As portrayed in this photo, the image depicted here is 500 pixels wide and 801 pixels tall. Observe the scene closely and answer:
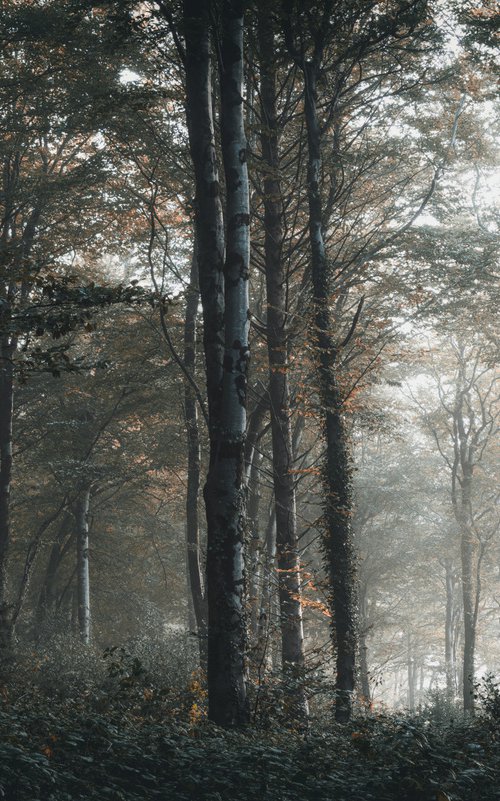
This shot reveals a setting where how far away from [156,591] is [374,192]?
20.2 m

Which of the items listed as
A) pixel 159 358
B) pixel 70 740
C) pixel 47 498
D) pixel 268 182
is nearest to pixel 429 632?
pixel 47 498

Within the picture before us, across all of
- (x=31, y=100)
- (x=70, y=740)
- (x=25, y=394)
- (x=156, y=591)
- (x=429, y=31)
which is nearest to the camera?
(x=70, y=740)

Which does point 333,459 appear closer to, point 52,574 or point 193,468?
point 193,468

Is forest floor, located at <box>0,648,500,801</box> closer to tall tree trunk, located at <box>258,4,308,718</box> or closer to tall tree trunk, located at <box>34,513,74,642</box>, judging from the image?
tall tree trunk, located at <box>258,4,308,718</box>

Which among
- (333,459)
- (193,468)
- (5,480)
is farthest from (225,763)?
(5,480)

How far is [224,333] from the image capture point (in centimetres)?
940

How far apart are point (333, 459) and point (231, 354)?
4457 mm

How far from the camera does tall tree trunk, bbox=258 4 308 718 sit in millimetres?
13375

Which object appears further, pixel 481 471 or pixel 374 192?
pixel 481 471

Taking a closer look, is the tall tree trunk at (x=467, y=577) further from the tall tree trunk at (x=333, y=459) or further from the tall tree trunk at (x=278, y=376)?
the tall tree trunk at (x=333, y=459)

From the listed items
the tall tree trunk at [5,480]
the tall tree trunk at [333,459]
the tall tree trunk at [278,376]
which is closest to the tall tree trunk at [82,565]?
the tall tree trunk at [5,480]

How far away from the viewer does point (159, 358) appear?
20.0 m

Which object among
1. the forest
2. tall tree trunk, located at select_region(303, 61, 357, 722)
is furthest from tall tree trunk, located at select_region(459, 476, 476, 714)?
tall tree trunk, located at select_region(303, 61, 357, 722)

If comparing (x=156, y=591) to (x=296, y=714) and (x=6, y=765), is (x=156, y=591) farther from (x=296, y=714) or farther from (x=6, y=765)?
(x=6, y=765)
